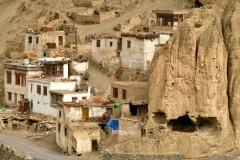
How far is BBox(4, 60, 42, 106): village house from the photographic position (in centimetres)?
8781

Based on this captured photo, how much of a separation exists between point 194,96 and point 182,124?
2.81 metres

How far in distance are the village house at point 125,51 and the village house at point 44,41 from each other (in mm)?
Result: 4613

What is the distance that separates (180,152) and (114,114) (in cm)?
702

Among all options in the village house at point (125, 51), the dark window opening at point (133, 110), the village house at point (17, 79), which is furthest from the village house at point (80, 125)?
the village house at point (17, 79)

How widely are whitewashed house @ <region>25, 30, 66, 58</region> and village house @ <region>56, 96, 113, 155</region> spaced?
1476 cm

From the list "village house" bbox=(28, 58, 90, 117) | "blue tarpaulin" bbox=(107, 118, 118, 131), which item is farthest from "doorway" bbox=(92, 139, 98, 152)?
"village house" bbox=(28, 58, 90, 117)

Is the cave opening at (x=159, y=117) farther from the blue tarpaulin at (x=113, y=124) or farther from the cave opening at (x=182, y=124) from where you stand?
the blue tarpaulin at (x=113, y=124)

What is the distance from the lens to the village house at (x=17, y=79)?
8781 cm

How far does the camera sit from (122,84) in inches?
3169

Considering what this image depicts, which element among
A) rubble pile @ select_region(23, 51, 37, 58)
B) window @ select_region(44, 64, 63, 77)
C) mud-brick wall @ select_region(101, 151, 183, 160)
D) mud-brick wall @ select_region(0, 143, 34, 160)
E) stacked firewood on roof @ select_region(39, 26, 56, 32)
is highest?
stacked firewood on roof @ select_region(39, 26, 56, 32)

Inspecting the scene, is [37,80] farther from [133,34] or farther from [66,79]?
[133,34]

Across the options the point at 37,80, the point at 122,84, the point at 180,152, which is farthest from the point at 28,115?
the point at 180,152

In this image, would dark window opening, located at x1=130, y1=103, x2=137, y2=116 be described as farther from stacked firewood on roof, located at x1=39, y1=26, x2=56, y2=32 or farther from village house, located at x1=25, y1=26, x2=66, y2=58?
stacked firewood on roof, located at x1=39, y1=26, x2=56, y2=32

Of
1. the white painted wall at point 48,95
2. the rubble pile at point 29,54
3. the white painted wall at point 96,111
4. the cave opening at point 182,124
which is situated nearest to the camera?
the cave opening at point 182,124
